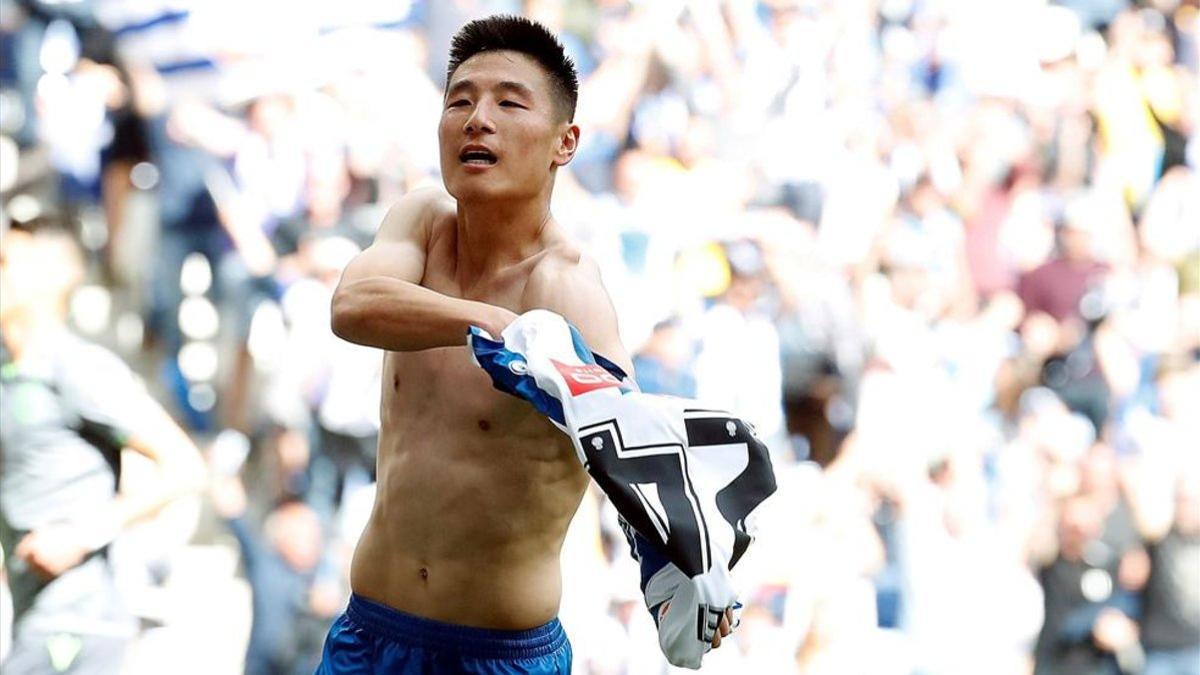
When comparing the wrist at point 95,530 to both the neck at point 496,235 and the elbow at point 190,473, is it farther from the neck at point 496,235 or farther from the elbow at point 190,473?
the neck at point 496,235

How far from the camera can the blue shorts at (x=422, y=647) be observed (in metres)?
2.39

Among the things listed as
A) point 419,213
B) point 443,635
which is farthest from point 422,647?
point 419,213

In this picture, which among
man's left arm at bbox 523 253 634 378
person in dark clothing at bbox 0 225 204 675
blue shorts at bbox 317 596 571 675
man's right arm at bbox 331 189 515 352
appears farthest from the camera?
person in dark clothing at bbox 0 225 204 675

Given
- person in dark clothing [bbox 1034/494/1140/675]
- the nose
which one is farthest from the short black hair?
person in dark clothing [bbox 1034/494/1140/675]

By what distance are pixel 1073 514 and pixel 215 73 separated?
302 centimetres

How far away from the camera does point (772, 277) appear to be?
16.7 ft

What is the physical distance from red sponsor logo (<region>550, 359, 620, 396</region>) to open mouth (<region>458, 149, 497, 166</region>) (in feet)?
1.35

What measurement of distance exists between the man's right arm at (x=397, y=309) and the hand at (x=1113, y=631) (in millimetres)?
3582

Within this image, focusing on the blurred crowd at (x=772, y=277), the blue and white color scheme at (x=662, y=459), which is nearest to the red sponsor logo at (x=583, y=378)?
the blue and white color scheme at (x=662, y=459)

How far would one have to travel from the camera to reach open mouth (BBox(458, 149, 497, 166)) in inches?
91.0

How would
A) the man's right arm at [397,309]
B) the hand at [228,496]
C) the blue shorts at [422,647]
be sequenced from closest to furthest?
1. the man's right arm at [397,309]
2. the blue shorts at [422,647]
3. the hand at [228,496]

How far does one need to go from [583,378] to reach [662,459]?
140 millimetres

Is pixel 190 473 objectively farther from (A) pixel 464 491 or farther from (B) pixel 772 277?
(A) pixel 464 491

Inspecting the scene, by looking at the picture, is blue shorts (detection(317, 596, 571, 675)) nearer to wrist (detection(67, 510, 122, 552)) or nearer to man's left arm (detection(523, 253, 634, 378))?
man's left arm (detection(523, 253, 634, 378))
